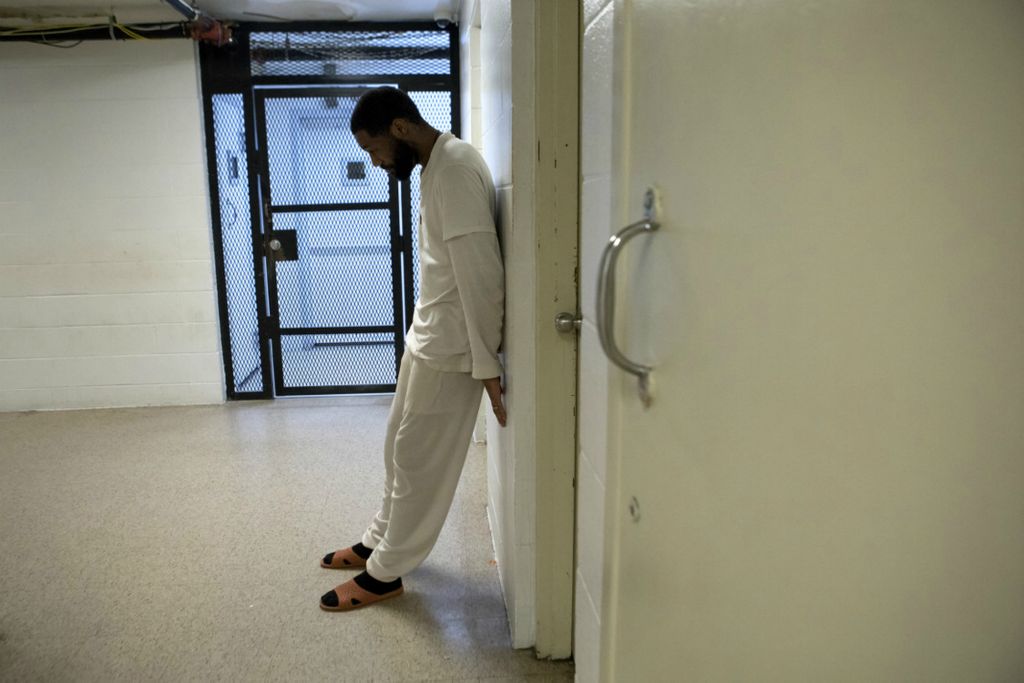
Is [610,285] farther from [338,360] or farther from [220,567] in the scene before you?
[338,360]

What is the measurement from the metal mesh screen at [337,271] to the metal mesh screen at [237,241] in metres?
0.23

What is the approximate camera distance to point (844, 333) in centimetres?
46

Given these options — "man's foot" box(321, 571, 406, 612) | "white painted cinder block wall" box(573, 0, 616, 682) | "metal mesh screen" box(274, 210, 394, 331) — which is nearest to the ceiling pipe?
"metal mesh screen" box(274, 210, 394, 331)

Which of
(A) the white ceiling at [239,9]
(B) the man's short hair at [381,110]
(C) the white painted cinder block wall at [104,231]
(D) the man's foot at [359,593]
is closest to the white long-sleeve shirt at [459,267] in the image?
(B) the man's short hair at [381,110]

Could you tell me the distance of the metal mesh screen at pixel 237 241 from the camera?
14.1 feet

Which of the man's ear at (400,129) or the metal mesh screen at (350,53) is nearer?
the man's ear at (400,129)

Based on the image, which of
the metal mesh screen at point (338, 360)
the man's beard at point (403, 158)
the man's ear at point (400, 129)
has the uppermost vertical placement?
the man's ear at point (400, 129)

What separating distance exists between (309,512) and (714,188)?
104 inches

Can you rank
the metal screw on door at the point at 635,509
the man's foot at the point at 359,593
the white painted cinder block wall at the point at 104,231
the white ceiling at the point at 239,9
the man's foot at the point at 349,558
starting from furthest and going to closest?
the white painted cinder block wall at the point at 104,231, the white ceiling at the point at 239,9, the man's foot at the point at 349,558, the man's foot at the point at 359,593, the metal screw on door at the point at 635,509

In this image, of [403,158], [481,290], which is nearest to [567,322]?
[481,290]

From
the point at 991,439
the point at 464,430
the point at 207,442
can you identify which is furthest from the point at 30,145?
the point at 991,439

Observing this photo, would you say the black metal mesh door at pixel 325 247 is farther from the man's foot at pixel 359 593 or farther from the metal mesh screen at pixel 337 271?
the man's foot at pixel 359 593

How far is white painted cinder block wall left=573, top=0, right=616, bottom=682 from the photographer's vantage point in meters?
0.95

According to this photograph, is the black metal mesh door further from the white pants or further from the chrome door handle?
the chrome door handle
